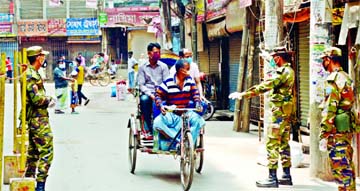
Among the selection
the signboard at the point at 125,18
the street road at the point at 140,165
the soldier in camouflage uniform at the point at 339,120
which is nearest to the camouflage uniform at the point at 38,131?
the street road at the point at 140,165

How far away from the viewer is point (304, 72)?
48.1ft

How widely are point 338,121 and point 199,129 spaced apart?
232 cm

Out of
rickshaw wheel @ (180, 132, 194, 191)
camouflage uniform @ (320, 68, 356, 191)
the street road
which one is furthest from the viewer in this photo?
the street road

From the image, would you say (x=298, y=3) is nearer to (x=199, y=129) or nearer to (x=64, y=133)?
(x=199, y=129)

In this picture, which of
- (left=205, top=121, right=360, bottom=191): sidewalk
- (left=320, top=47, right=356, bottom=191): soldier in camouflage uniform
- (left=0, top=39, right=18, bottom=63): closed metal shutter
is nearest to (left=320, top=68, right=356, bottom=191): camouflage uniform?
(left=320, top=47, right=356, bottom=191): soldier in camouflage uniform

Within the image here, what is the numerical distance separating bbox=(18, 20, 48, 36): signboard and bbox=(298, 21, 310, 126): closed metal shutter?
105 ft

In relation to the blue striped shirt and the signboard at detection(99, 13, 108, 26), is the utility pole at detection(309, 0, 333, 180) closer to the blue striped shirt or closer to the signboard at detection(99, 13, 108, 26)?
the blue striped shirt

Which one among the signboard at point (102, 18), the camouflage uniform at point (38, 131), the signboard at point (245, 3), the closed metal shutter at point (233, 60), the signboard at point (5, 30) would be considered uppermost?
the signboard at point (102, 18)

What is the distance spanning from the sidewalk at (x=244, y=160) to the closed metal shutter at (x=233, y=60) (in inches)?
126

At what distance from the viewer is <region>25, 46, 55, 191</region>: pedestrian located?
7.90 meters

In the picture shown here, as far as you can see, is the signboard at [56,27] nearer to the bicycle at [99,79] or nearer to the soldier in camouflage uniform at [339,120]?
the bicycle at [99,79]

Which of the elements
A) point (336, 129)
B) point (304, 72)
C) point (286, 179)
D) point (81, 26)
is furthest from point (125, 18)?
point (336, 129)

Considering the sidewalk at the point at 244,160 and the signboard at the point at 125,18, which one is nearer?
the sidewalk at the point at 244,160

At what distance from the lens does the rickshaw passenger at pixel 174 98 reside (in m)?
9.43
